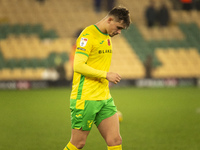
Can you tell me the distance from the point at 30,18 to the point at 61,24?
1641mm

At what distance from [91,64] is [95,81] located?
177 mm

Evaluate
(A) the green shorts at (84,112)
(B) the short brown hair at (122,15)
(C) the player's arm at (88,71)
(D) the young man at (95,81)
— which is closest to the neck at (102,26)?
(D) the young man at (95,81)

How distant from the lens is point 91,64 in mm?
3852

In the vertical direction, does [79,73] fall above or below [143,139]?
above

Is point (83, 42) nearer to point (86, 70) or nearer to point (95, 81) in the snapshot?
point (86, 70)

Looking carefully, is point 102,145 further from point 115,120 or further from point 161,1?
point 161,1

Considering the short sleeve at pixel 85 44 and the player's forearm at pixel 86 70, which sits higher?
the short sleeve at pixel 85 44

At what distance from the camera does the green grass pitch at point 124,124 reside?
6078 millimetres

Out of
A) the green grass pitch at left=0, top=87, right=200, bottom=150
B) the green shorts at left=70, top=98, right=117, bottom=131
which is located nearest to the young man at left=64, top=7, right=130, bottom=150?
the green shorts at left=70, top=98, right=117, bottom=131

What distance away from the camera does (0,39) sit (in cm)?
1900

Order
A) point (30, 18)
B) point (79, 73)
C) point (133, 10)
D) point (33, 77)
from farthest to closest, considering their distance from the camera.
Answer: point (133, 10)
point (30, 18)
point (33, 77)
point (79, 73)

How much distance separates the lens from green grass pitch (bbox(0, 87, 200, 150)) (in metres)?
6.08

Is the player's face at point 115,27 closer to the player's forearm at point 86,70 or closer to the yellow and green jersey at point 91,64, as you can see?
the yellow and green jersey at point 91,64

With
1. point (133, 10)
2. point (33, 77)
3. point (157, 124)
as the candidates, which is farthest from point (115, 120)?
point (133, 10)
